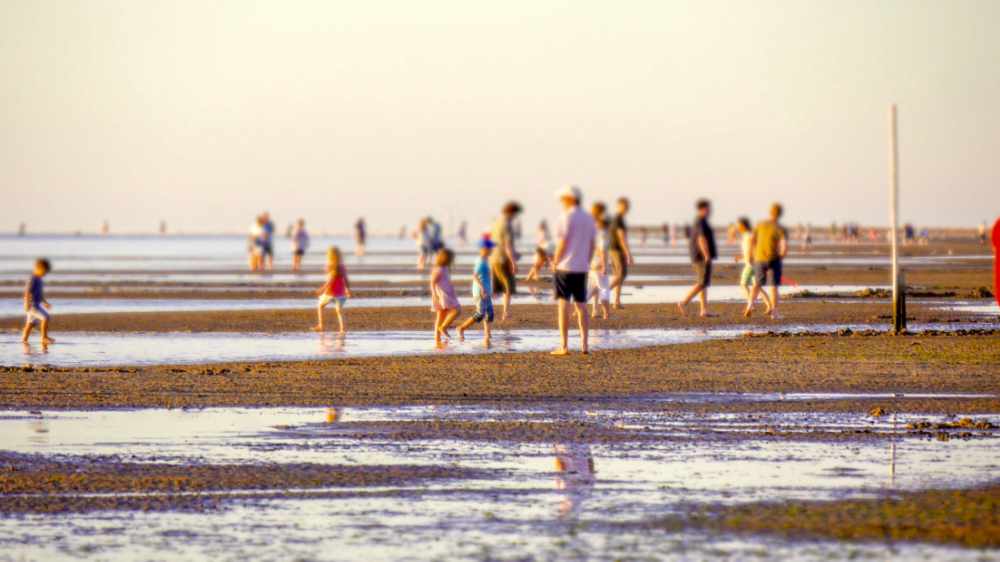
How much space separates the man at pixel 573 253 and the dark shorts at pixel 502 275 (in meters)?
5.33

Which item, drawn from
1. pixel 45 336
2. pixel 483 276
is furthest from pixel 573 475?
pixel 45 336

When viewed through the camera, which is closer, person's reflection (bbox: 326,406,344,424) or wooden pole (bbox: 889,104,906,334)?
person's reflection (bbox: 326,406,344,424)

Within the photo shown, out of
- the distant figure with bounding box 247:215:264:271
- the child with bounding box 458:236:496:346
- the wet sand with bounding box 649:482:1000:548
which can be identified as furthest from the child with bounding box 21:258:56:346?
the distant figure with bounding box 247:215:264:271

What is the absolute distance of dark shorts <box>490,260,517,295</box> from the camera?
26.0m

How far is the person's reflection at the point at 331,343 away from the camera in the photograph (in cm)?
2156

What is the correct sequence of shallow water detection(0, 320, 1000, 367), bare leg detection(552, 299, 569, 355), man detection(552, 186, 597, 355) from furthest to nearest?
shallow water detection(0, 320, 1000, 367), man detection(552, 186, 597, 355), bare leg detection(552, 299, 569, 355)

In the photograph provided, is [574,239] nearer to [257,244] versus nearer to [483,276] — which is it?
[483,276]

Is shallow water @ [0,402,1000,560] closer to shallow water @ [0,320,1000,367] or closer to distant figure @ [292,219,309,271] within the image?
shallow water @ [0,320,1000,367]

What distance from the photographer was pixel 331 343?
23000 millimetres

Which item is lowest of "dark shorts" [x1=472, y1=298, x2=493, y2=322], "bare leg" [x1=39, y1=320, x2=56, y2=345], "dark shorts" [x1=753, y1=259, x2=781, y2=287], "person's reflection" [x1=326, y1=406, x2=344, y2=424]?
"person's reflection" [x1=326, y1=406, x2=344, y2=424]

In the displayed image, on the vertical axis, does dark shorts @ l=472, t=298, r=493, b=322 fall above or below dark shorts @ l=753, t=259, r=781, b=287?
below

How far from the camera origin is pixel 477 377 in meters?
17.2

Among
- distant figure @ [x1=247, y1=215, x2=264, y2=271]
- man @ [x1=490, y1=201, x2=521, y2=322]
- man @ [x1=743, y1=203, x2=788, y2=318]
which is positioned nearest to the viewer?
man @ [x1=490, y1=201, x2=521, y2=322]

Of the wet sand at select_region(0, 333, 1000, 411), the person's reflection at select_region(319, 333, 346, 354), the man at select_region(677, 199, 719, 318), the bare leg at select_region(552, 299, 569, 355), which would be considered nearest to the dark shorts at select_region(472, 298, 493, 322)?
the person's reflection at select_region(319, 333, 346, 354)
